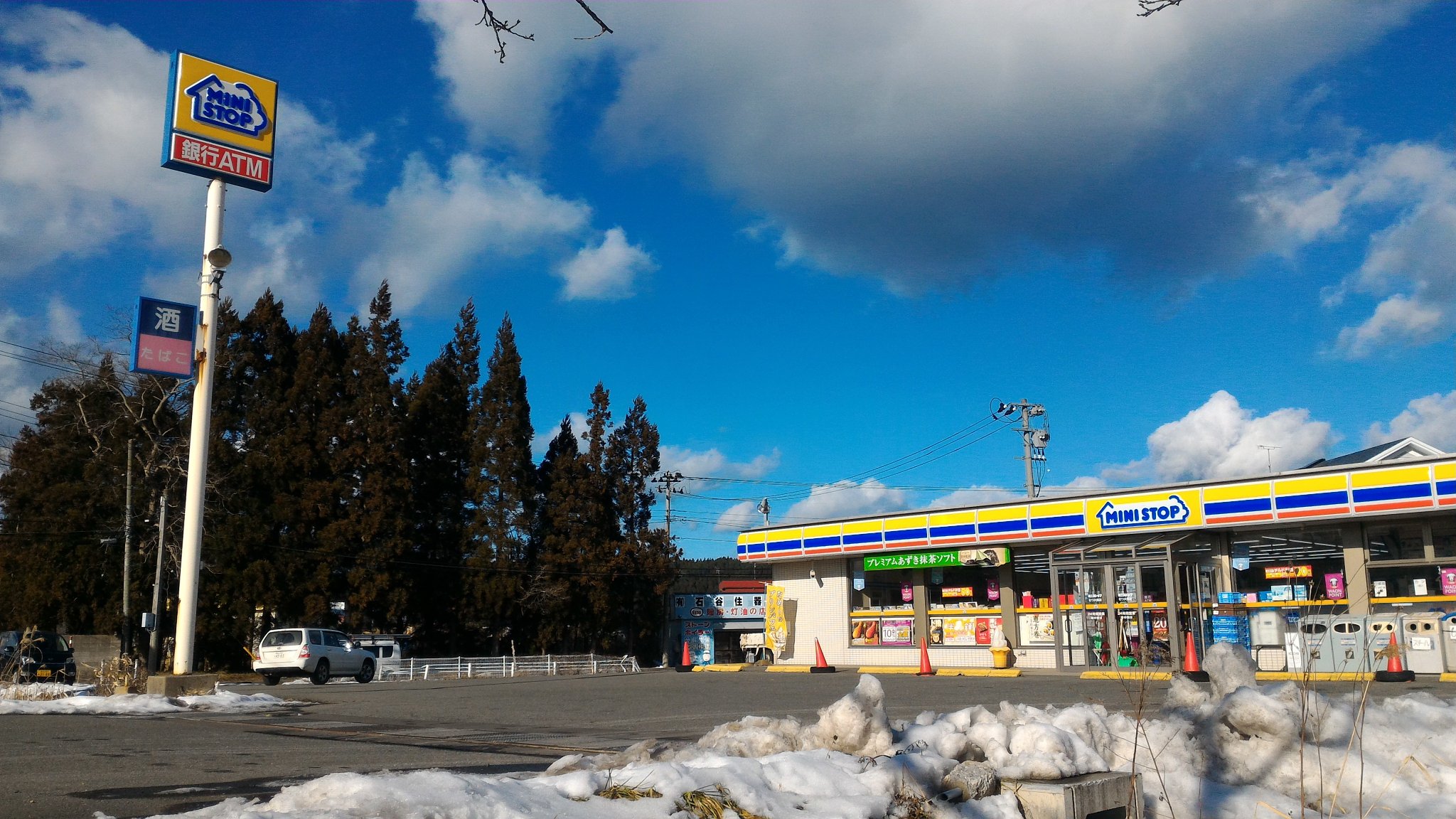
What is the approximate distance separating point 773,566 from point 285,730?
23.1 meters

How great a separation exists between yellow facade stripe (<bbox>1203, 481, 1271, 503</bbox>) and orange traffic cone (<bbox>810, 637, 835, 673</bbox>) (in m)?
10.6

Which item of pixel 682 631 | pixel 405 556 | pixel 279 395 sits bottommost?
pixel 682 631

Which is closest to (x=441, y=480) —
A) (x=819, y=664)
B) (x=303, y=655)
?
(x=303, y=655)

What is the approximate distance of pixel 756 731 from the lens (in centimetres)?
593

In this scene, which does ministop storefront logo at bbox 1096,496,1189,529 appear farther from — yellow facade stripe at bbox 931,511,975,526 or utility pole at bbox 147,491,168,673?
utility pole at bbox 147,491,168,673

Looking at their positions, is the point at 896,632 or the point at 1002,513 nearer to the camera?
the point at 1002,513

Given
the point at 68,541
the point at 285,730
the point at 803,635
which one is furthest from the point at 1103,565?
the point at 68,541

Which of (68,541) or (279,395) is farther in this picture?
(279,395)

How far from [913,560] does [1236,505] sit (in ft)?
29.4

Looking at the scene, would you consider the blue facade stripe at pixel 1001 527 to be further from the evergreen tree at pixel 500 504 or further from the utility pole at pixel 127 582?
the utility pole at pixel 127 582

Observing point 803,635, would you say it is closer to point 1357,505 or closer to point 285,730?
point 1357,505

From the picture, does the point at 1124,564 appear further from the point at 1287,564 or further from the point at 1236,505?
the point at 1287,564

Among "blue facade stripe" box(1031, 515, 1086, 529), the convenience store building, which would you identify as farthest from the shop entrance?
"blue facade stripe" box(1031, 515, 1086, 529)

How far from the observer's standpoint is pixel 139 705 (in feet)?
51.0
